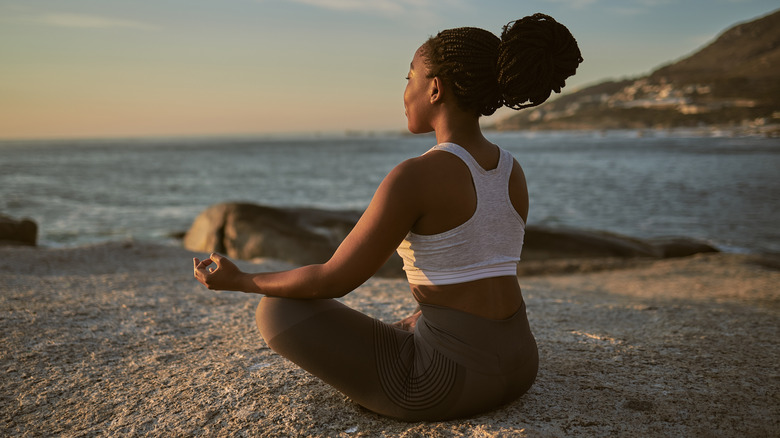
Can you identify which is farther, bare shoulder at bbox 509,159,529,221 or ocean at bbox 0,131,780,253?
ocean at bbox 0,131,780,253

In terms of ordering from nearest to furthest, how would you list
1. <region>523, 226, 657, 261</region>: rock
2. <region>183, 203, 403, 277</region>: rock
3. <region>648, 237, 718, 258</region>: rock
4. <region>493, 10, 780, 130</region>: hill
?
1. <region>183, 203, 403, 277</region>: rock
2. <region>523, 226, 657, 261</region>: rock
3. <region>648, 237, 718, 258</region>: rock
4. <region>493, 10, 780, 130</region>: hill

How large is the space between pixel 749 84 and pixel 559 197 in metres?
83.3

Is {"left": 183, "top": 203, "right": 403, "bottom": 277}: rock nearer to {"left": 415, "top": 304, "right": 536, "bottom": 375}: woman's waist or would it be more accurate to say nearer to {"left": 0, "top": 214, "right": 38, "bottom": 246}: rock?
{"left": 0, "top": 214, "right": 38, "bottom": 246}: rock

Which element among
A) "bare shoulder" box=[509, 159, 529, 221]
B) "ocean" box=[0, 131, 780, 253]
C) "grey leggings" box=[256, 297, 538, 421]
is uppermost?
"bare shoulder" box=[509, 159, 529, 221]

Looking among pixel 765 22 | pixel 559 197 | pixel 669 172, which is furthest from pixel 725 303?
pixel 765 22

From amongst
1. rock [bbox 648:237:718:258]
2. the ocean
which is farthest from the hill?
rock [bbox 648:237:718:258]

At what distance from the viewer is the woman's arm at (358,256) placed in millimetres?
2008

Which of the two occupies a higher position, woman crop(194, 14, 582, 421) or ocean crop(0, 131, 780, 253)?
woman crop(194, 14, 582, 421)

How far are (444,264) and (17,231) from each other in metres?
10.6

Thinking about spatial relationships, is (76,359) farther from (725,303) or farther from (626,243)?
(626,243)

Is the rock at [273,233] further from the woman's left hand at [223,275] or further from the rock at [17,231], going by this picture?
the woman's left hand at [223,275]

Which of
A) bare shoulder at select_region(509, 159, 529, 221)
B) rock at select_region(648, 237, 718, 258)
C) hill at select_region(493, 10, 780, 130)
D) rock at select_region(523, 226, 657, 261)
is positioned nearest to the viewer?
bare shoulder at select_region(509, 159, 529, 221)

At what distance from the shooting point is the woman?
2.08 m

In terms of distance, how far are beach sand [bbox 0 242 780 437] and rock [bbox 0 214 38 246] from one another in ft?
16.5
